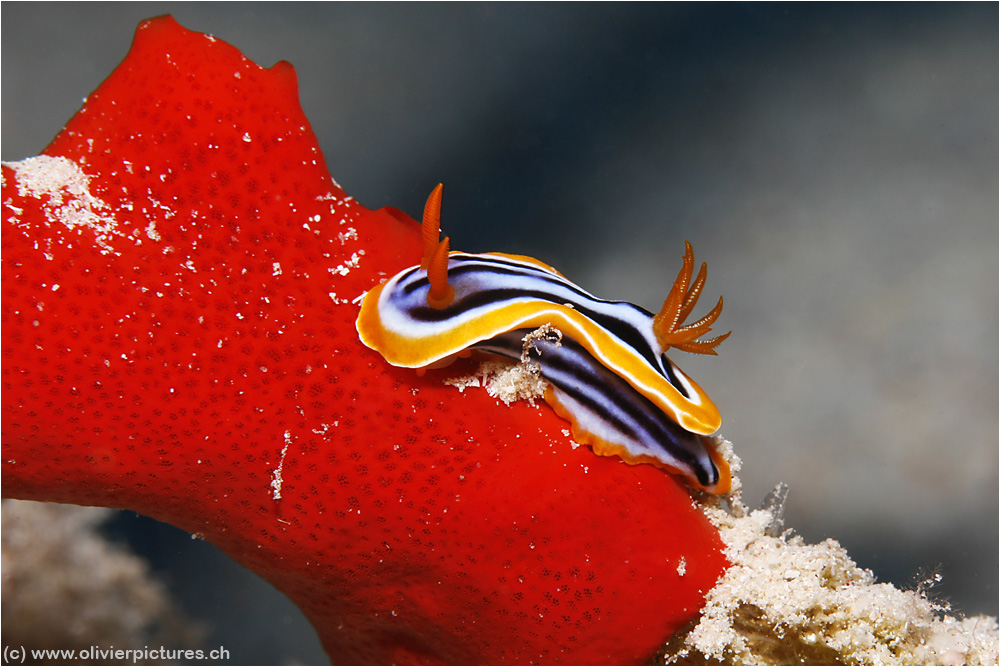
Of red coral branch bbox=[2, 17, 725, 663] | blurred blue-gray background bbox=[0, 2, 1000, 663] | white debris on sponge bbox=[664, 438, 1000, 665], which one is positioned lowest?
white debris on sponge bbox=[664, 438, 1000, 665]

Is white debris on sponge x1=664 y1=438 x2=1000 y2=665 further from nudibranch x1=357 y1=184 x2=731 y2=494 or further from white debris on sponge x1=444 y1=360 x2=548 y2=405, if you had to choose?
white debris on sponge x1=444 y1=360 x2=548 y2=405

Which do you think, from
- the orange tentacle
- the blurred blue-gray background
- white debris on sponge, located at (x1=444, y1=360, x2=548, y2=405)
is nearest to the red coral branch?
white debris on sponge, located at (x1=444, y1=360, x2=548, y2=405)

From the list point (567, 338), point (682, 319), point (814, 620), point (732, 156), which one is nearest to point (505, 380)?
point (567, 338)

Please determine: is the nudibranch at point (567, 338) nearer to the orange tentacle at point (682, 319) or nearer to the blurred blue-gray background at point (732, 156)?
the orange tentacle at point (682, 319)

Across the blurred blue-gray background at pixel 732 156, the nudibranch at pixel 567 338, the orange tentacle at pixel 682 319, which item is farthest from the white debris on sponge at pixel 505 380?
the blurred blue-gray background at pixel 732 156

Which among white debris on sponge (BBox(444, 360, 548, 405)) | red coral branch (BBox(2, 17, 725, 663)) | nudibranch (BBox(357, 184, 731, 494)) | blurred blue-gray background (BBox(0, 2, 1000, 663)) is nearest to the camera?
red coral branch (BBox(2, 17, 725, 663))

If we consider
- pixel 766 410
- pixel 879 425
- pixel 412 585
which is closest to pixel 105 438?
pixel 412 585
